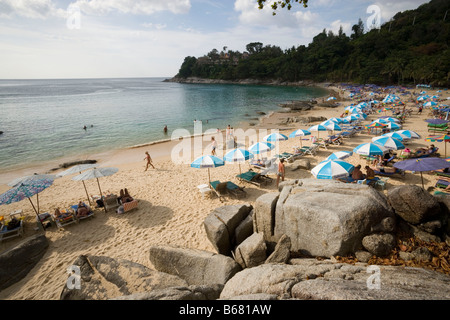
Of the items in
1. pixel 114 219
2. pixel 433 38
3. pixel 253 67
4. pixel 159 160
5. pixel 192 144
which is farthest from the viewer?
pixel 253 67

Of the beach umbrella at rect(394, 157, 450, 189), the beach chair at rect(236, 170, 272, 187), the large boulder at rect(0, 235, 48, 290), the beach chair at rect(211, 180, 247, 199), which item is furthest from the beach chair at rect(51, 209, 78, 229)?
the beach umbrella at rect(394, 157, 450, 189)

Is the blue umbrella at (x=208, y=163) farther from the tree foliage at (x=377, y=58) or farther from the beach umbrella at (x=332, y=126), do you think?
the tree foliage at (x=377, y=58)

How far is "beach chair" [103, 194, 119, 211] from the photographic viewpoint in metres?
9.97

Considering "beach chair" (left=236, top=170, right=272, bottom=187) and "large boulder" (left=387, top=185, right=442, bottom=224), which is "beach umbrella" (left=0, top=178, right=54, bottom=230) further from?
"large boulder" (left=387, top=185, right=442, bottom=224)

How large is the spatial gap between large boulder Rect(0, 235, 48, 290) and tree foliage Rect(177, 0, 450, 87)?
269 feet

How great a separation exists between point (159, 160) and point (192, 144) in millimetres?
5539

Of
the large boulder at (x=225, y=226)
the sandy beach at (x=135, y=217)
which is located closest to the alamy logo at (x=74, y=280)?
the sandy beach at (x=135, y=217)

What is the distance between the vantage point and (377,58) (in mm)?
85312

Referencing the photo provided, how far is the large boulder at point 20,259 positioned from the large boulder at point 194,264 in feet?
14.7

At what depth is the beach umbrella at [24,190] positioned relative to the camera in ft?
26.0

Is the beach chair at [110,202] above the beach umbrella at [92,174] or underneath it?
underneath
